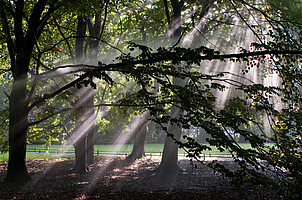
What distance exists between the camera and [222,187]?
32.7 feet

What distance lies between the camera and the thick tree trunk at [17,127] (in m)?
8.31

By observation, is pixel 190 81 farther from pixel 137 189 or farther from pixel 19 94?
pixel 19 94

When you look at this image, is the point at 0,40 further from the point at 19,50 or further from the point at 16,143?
the point at 16,143

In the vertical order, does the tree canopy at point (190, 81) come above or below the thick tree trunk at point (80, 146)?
above

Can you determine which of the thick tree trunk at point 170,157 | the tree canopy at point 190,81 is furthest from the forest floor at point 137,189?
the tree canopy at point 190,81

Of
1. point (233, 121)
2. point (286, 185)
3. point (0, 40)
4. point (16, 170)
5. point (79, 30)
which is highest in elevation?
point (79, 30)

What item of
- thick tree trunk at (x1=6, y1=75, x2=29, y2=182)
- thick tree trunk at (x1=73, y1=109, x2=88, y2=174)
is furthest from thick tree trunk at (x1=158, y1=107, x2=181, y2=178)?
thick tree trunk at (x1=6, y1=75, x2=29, y2=182)

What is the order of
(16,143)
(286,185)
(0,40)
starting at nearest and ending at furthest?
(286,185), (16,143), (0,40)

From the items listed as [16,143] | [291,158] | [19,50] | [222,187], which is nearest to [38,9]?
[19,50]

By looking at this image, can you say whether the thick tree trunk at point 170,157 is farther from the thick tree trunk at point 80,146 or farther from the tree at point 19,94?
the tree at point 19,94

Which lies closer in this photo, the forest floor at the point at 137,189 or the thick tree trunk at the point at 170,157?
the forest floor at the point at 137,189

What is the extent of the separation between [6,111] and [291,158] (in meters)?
11.4

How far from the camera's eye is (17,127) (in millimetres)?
8289

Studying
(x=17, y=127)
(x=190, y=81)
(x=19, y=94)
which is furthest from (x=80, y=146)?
(x=190, y=81)
